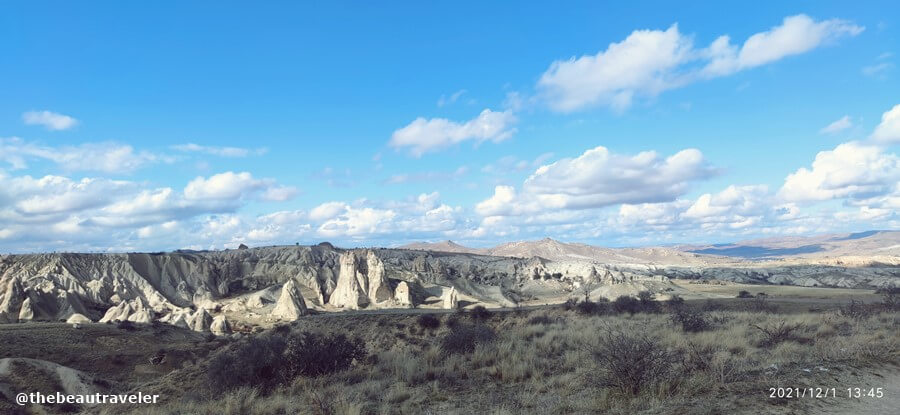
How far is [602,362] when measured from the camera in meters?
9.98

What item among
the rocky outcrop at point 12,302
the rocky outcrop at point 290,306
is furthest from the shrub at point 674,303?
the rocky outcrop at point 12,302

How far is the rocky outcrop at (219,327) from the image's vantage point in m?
47.4

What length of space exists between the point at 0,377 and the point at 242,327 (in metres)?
31.9

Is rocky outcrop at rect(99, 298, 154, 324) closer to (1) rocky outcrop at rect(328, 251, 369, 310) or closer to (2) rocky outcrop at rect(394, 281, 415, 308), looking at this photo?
(1) rocky outcrop at rect(328, 251, 369, 310)

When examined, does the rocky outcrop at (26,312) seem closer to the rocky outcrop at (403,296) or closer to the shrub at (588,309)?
the rocky outcrop at (403,296)

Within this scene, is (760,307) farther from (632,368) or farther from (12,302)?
(12,302)

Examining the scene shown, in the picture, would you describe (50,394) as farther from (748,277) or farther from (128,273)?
(748,277)

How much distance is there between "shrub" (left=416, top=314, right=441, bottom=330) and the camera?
3408 centimetres
